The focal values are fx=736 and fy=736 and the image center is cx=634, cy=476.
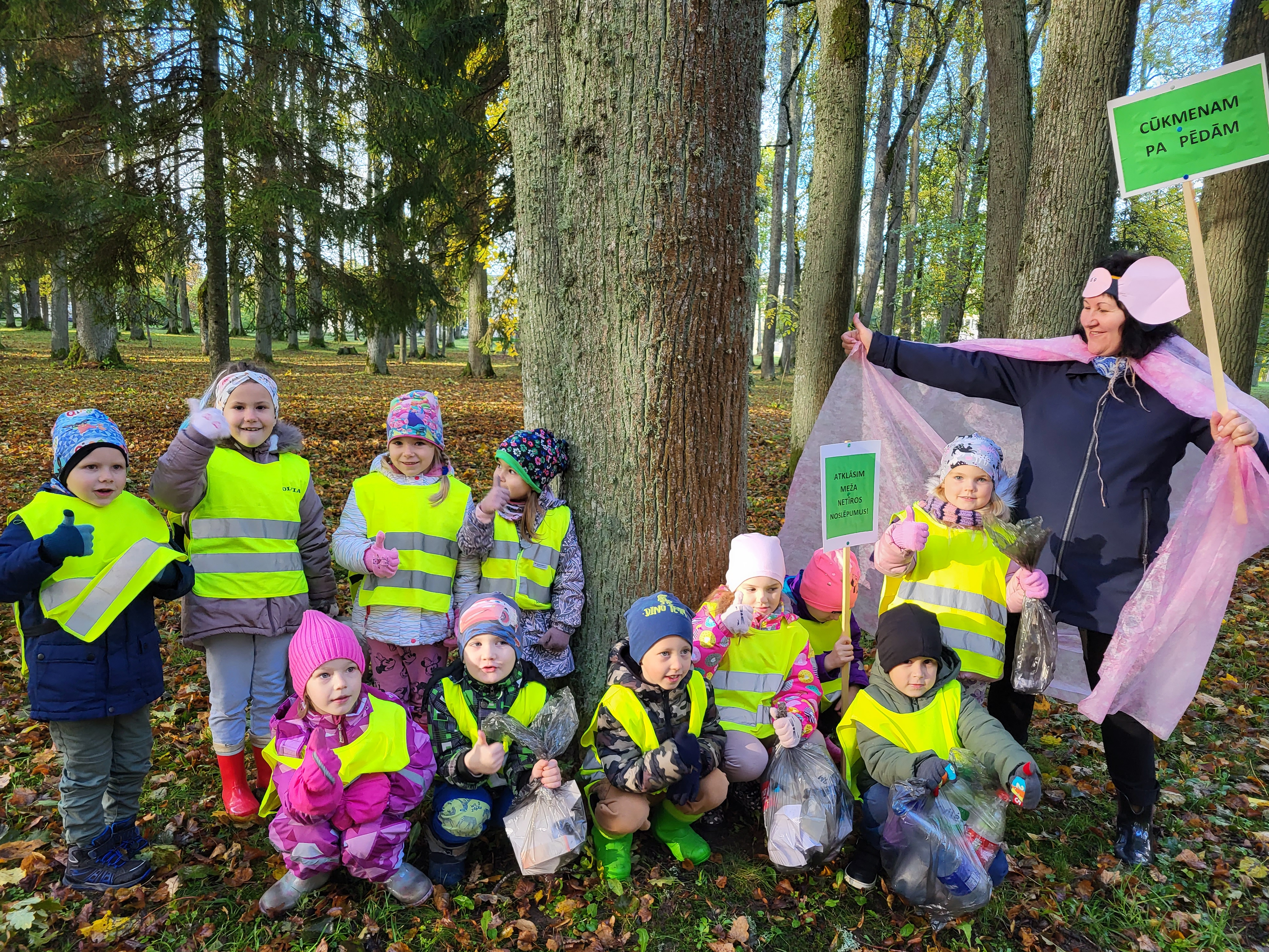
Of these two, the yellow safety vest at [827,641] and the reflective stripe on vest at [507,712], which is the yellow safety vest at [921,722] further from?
the reflective stripe on vest at [507,712]

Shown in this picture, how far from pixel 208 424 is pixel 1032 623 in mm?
3498

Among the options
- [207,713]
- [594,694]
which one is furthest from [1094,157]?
[207,713]

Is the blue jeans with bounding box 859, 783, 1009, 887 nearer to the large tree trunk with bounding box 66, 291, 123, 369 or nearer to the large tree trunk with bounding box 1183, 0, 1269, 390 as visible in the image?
the large tree trunk with bounding box 1183, 0, 1269, 390

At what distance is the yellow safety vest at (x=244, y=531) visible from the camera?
3.12m

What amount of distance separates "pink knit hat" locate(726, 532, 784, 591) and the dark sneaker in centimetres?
114

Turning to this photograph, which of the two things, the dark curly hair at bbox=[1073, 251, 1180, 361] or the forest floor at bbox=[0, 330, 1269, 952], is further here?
the dark curly hair at bbox=[1073, 251, 1180, 361]

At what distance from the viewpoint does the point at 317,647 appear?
266cm

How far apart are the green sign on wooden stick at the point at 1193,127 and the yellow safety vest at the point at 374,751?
365cm

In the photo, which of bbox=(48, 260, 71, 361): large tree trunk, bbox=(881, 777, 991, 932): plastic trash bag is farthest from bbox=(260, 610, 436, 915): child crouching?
bbox=(48, 260, 71, 361): large tree trunk

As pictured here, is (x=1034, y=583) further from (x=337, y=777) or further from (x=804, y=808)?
(x=337, y=777)

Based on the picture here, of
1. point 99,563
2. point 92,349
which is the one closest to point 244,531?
point 99,563

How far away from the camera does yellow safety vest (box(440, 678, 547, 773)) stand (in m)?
2.88

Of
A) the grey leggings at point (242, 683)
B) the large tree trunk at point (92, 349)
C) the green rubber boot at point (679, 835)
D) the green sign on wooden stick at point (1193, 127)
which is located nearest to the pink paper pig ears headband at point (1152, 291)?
the green sign on wooden stick at point (1193, 127)

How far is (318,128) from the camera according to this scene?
30.1 ft
